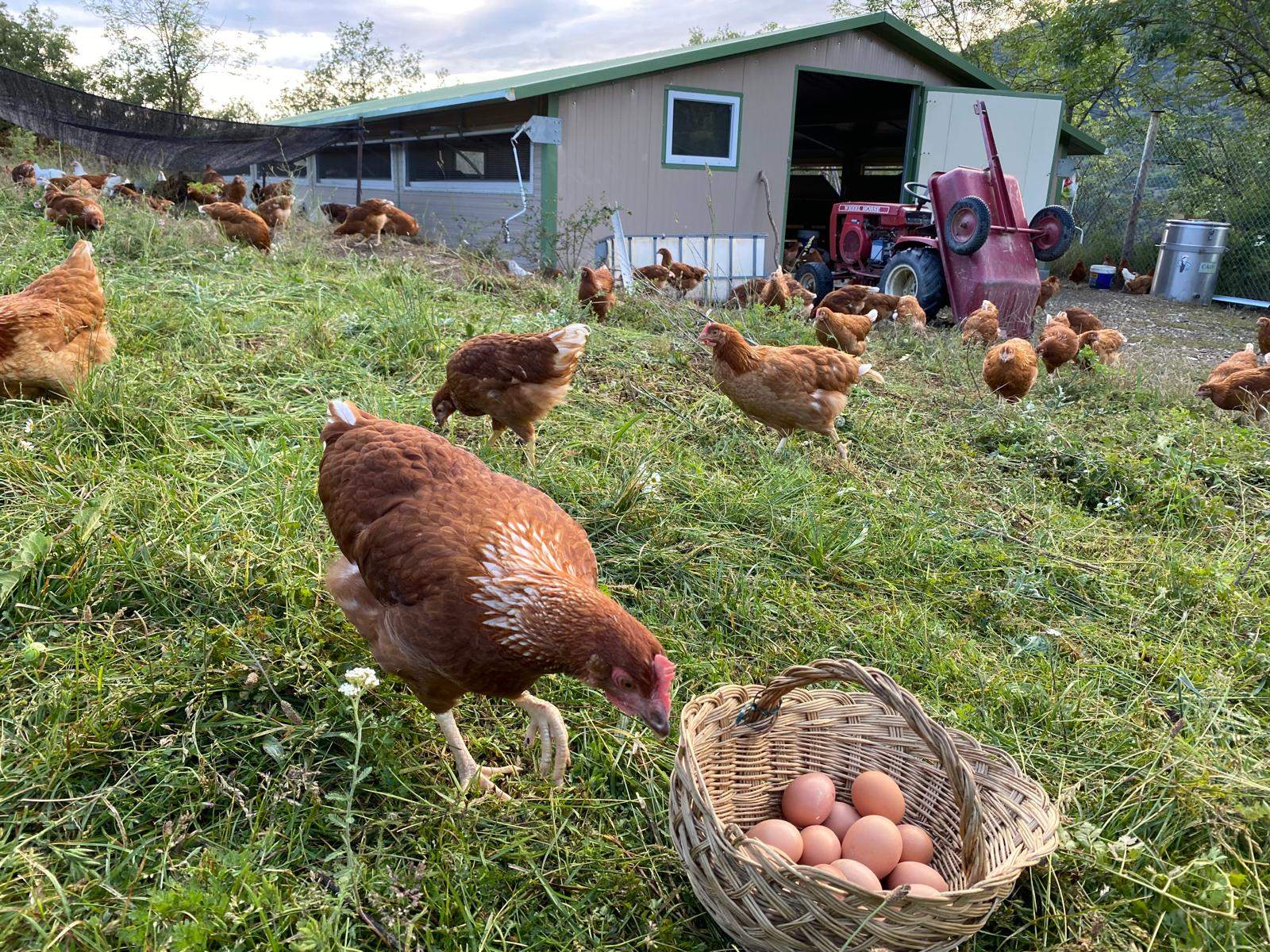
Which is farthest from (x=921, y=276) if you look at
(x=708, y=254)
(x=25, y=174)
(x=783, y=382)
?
(x=25, y=174)

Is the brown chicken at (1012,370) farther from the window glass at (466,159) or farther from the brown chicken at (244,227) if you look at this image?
the window glass at (466,159)

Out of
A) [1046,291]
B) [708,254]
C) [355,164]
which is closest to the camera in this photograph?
[1046,291]

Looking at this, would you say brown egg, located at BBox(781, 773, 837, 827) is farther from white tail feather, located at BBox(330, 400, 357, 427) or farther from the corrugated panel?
the corrugated panel

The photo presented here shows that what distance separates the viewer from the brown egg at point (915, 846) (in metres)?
2.01

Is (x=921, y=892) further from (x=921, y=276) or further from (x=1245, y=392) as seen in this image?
(x=921, y=276)

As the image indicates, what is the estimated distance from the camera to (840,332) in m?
6.37

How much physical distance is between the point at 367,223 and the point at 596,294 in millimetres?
5019

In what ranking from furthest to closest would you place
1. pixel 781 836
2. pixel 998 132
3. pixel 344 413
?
pixel 998 132, pixel 344 413, pixel 781 836

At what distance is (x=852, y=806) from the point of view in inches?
86.2

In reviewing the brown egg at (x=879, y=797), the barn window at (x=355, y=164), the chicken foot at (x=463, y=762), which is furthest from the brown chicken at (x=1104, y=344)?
the barn window at (x=355, y=164)

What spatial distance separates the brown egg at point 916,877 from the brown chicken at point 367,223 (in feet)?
32.1

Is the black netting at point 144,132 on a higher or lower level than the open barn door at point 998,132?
lower

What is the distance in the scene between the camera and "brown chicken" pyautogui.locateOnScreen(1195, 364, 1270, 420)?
555 centimetres

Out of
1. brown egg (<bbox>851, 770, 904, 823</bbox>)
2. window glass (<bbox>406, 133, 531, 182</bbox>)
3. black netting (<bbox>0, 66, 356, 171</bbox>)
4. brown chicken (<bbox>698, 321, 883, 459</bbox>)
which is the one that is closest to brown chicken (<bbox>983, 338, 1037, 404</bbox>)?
brown chicken (<bbox>698, 321, 883, 459</bbox>)
